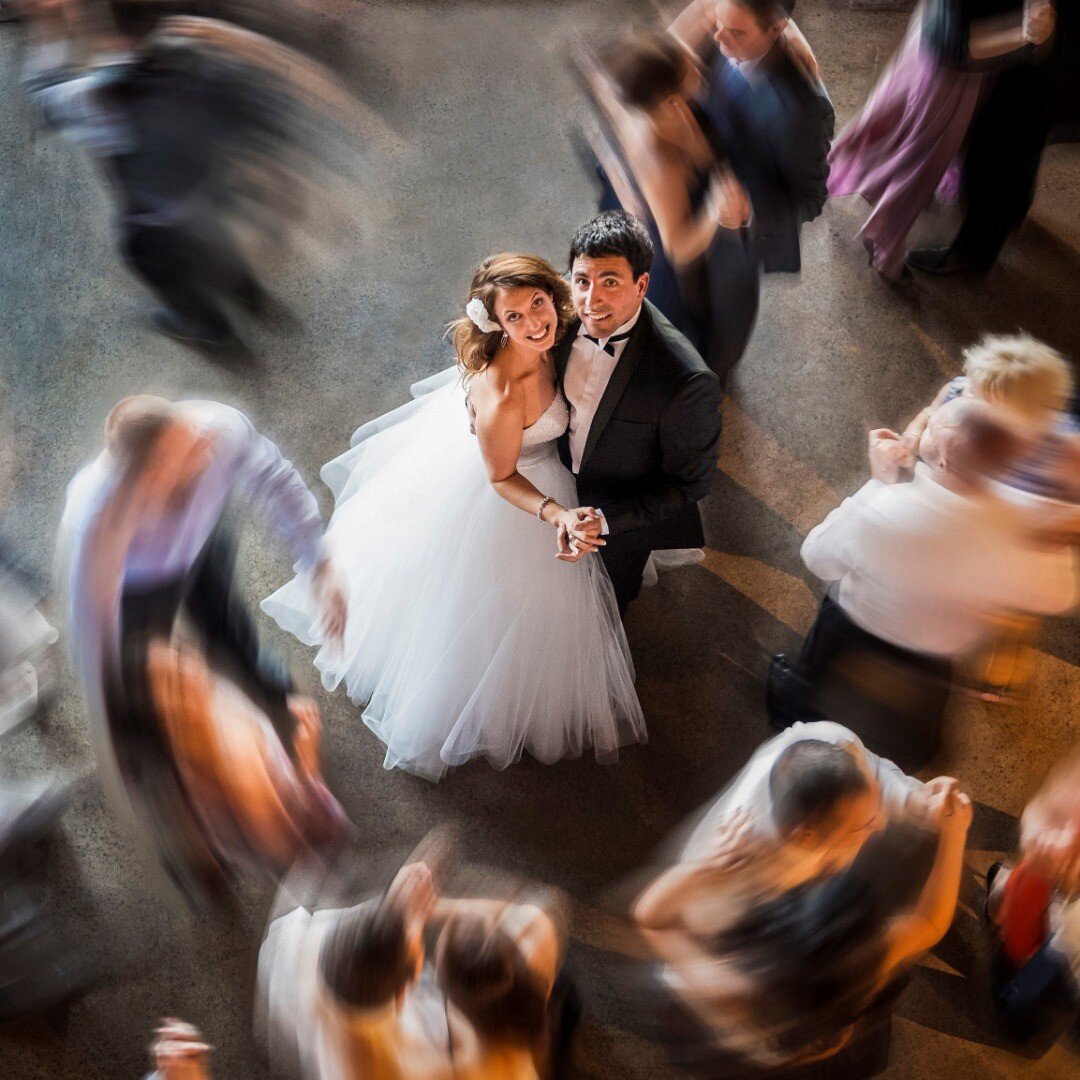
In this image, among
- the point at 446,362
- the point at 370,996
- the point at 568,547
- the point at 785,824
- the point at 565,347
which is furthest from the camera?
the point at 446,362

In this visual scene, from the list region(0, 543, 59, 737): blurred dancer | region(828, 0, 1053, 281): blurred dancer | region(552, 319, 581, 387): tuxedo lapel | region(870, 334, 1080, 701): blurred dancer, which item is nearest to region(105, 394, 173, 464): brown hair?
region(0, 543, 59, 737): blurred dancer

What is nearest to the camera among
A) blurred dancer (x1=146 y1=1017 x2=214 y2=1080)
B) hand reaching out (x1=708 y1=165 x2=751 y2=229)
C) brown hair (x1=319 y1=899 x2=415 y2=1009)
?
brown hair (x1=319 y1=899 x2=415 y2=1009)

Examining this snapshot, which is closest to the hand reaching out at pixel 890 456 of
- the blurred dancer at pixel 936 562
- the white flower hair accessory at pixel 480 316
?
the blurred dancer at pixel 936 562

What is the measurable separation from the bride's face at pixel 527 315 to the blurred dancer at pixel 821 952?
53.3 inches

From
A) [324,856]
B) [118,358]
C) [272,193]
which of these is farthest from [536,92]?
[324,856]

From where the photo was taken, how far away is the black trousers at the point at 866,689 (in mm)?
2891

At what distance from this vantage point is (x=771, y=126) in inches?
124

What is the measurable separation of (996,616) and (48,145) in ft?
13.3

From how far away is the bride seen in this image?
267 centimetres

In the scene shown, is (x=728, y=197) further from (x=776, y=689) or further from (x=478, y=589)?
(x=776, y=689)

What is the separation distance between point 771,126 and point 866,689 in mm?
1654

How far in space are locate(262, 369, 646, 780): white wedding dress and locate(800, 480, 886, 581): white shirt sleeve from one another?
629 millimetres

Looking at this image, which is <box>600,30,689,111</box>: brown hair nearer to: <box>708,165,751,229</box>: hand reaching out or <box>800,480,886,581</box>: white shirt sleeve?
<box>708,165,751,229</box>: hand reaching out

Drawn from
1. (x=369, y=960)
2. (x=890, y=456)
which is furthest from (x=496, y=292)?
(x=369, y=960)
